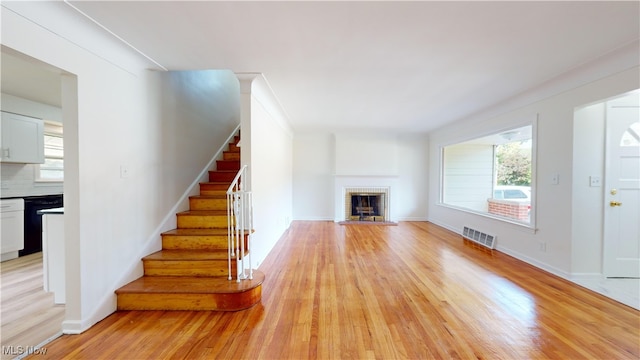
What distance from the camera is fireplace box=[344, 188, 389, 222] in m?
6.48

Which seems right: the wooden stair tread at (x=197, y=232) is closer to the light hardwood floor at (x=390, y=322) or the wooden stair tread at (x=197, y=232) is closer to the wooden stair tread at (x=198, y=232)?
the wooden stair tread at (x=198, y=232)

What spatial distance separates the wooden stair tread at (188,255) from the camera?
2473mm

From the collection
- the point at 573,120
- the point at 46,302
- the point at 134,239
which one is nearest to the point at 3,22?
the point at 134,239

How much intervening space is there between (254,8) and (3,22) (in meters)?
1.41

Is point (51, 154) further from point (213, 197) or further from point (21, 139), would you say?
point (213, 197)

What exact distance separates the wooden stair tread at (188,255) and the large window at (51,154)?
332cm

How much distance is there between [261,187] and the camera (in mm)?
3342

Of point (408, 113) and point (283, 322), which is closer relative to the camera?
point (283, 322)

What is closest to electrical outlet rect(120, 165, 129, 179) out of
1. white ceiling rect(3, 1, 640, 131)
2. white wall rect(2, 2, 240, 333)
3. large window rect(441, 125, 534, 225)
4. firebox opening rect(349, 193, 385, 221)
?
white wall rect(2, 2, 240, 333)

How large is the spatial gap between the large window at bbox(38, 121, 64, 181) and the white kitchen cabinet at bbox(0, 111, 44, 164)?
0.28 meters

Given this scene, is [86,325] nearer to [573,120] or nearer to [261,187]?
[261,187]

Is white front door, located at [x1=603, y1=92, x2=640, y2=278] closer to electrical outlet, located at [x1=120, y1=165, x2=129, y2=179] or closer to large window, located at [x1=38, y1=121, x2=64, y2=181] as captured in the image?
electrical outlet, located at [x1=120, y1=165, x2=129, y2=179]

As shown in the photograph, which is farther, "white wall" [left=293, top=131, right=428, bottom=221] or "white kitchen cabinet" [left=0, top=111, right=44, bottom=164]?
"white wall" [left=293, top=131, right=428, bottom=221]

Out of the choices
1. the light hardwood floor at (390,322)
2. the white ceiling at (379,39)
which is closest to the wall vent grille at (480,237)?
the light hardwood floor at (390,322)
